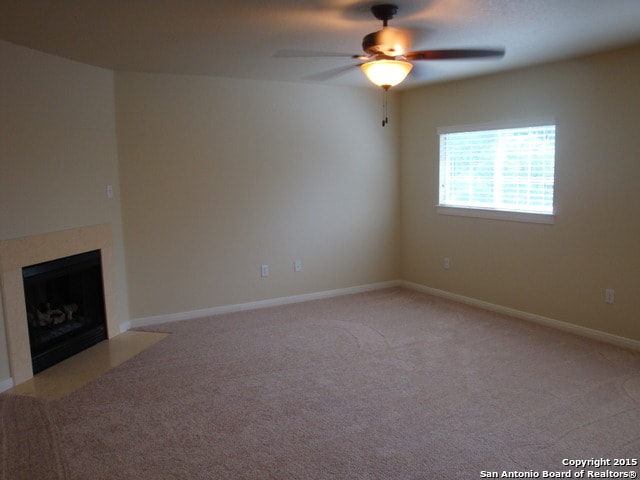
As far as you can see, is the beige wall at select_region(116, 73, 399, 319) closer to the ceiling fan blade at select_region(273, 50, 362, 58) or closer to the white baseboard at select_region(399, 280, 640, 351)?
the white baseboard at select_region(399, 280, 640, 351)

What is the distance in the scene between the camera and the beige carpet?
97.1 inches

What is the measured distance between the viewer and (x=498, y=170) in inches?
192

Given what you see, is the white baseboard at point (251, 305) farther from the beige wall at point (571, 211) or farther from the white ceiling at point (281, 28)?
the white ceiling at point (281, 28)

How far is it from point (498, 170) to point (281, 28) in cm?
278

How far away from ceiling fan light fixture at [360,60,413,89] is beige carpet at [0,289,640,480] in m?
1.99

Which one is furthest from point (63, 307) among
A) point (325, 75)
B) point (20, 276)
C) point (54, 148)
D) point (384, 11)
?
point (384, 11)

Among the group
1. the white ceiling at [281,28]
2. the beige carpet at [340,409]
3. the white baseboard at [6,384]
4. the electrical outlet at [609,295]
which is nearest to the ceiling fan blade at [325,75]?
the white ceiling at [281,28]

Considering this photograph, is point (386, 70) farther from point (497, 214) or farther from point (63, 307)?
point (63, 307)

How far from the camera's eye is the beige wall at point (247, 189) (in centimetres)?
463

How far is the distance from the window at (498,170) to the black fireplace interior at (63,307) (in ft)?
12.1

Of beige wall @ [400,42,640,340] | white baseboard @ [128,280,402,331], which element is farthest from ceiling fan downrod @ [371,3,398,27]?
white baseboard @ [128,280,402,331]

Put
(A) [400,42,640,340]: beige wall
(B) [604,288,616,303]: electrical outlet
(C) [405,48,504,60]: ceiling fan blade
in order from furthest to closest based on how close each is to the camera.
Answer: (B) [604,288,616,303]: electrical outlet < (A) [400,42,640,340]: beige wall < (C) [405,48,504,60]: ceiling fan blade

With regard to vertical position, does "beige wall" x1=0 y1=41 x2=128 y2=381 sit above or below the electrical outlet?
above

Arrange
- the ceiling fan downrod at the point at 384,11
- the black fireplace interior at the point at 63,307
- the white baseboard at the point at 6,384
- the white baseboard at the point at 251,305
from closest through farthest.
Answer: the ceiling fan downrod at the point at 384,11 < the white baseboard at the point at 6,384 < the black fireplace interior at the point at 63,307 < the white baseboard at the point at 251,305
